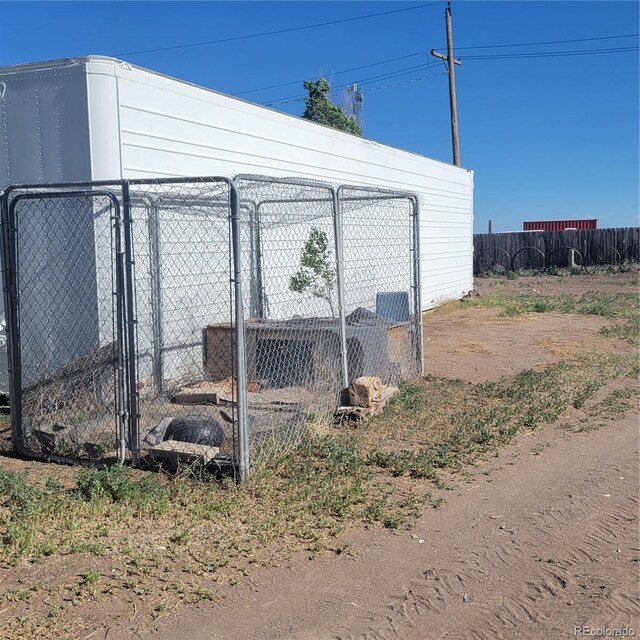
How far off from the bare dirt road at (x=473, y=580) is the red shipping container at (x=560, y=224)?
1632 inches

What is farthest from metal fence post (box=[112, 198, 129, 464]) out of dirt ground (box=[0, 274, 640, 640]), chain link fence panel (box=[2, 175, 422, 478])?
dirt ground (box=[0, 274, 640, 640])

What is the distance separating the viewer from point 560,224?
47125 mm

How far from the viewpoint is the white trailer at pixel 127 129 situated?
6.79m

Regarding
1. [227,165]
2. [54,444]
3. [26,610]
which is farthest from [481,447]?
[227,165]

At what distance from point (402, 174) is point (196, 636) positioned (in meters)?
11.6

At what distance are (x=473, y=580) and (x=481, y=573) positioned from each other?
9 cm

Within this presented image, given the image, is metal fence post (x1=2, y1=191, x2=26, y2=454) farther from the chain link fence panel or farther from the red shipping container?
the red shipping container

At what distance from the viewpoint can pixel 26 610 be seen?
11.2ft

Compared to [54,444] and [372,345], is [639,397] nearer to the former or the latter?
[372,345]

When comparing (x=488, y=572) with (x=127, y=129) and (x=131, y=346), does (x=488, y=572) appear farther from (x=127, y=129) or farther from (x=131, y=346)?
(x=127, y=129)

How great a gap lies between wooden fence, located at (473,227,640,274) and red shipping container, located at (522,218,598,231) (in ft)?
47.3

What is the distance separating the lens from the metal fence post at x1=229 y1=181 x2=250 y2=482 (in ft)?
16.4

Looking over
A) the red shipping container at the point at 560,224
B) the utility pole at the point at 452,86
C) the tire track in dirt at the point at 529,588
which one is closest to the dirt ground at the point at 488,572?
the tire track in dirt at the point at 529,588

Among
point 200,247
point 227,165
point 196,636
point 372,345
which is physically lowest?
point 196,636
